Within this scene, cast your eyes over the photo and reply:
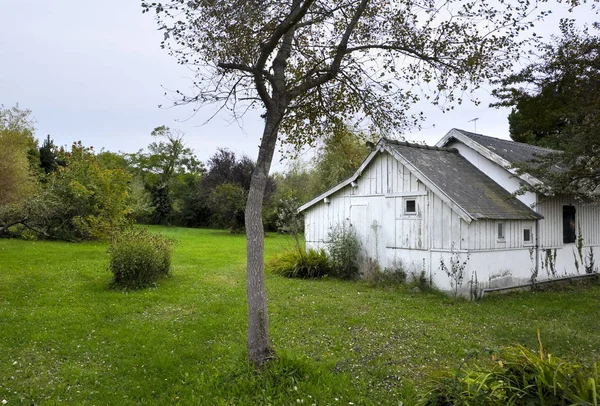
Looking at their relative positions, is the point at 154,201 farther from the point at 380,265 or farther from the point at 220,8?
the point at 220,8

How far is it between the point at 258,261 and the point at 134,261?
7.27 m

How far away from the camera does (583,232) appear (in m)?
15.5

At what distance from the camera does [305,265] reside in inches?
597

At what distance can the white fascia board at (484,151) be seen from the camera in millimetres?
13266

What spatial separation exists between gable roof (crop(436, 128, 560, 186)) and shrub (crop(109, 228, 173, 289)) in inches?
433

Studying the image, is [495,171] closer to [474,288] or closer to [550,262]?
[550,262]

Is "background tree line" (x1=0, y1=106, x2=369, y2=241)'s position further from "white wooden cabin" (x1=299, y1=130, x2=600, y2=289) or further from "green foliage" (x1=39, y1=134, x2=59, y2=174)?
"white wooden cabin" (x1=299, y1=130, x2=600, y2=289)

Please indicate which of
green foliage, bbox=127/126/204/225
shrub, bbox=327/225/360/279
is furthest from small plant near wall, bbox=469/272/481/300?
green foliage, bbox=127/126/204/225

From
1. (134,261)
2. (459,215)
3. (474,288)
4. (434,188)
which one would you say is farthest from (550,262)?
(134,261)

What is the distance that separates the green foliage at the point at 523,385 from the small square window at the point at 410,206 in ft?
30.4

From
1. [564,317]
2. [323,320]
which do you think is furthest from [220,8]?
[564,317]

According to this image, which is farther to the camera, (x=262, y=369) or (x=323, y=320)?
(x=323, y=320)

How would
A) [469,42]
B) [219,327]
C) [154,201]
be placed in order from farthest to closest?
1. [154,201]
2. [219,327]
3. [469,42]

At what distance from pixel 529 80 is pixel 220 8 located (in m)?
7.84
